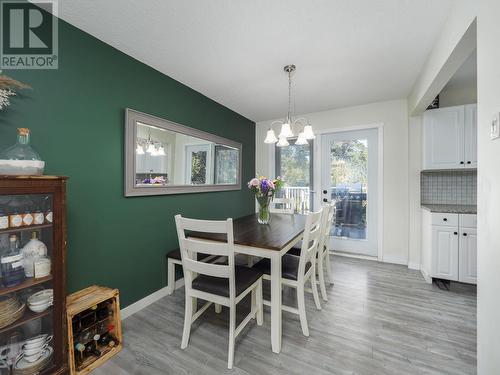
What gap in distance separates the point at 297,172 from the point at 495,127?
3149 millimetres

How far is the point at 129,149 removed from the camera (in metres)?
2.10

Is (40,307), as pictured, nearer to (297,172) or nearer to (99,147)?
(99,147)

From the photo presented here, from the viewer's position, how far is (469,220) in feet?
7.89

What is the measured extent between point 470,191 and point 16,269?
4586 mm

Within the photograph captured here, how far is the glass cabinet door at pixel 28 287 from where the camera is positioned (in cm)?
123

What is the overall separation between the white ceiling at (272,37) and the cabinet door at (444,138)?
1.81ft

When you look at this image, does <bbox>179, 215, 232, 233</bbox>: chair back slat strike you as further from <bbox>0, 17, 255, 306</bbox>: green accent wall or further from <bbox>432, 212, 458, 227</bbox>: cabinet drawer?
<bbox>432, 212, 458, 227</bbox>: cabinet drawer

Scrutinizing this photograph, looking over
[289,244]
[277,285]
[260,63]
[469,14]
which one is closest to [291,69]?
[260,63]

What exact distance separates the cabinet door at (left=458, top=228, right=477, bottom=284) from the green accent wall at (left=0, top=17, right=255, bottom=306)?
3.28 m

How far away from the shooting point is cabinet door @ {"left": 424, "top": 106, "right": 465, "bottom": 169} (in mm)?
2680

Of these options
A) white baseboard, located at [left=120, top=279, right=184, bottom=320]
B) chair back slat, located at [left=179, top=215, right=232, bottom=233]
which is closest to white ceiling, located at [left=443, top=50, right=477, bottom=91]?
chair back slat, located at [left=179, top=215, right=232, bottom=233]

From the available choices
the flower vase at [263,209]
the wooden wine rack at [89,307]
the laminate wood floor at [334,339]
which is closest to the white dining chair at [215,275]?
the laminate wood floor at [334,339]

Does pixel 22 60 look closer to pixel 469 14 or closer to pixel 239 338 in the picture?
pixel 239 338

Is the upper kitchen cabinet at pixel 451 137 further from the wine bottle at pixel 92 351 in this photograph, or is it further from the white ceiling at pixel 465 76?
the wine bottle at pixel 92 351
